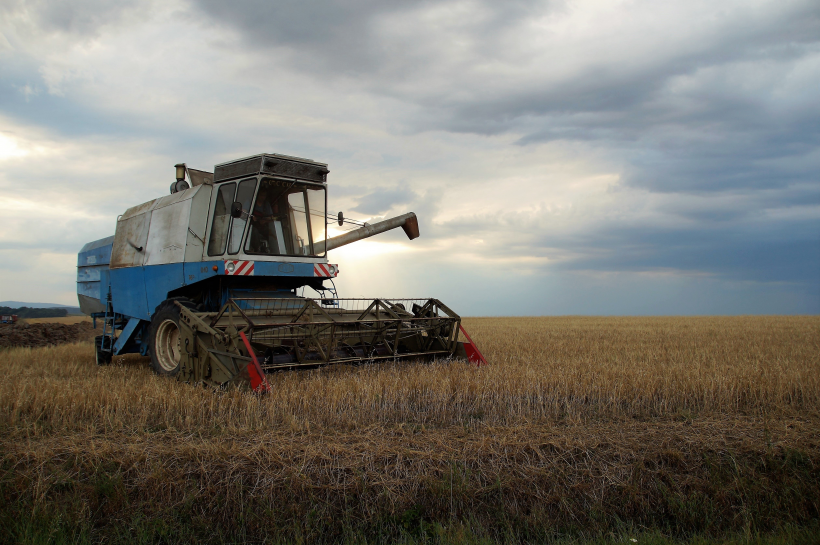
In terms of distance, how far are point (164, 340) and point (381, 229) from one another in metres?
5.65

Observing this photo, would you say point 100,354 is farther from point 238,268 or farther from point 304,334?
point 304,334

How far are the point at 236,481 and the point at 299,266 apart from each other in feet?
14.2

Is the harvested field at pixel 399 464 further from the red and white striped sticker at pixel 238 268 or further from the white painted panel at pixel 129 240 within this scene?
the white painted panel at pixel 129 240

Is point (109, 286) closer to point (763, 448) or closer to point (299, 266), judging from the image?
point (299, 266)

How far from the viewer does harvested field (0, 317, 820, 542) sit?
11.1ft

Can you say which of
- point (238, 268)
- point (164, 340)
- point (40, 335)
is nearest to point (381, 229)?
point (238, 268)

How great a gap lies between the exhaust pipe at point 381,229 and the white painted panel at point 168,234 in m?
2.57

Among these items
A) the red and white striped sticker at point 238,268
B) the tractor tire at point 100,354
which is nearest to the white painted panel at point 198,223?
the red and white striped sticker at point 238,268

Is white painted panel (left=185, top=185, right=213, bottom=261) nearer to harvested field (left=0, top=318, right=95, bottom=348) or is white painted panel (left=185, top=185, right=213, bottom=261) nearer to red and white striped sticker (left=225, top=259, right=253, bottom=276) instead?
red and white striped sticker (left=225, top=259, right=253, bottom=276)

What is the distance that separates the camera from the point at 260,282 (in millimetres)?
7539

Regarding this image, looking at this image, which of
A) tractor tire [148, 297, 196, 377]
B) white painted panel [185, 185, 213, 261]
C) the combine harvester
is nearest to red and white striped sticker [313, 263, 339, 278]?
the combine harvester

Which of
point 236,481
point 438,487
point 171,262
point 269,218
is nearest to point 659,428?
point 438,487

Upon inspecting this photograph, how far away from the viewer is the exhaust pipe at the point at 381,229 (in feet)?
35.1

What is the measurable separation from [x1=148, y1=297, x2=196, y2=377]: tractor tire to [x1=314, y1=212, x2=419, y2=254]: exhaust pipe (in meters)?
3.18
